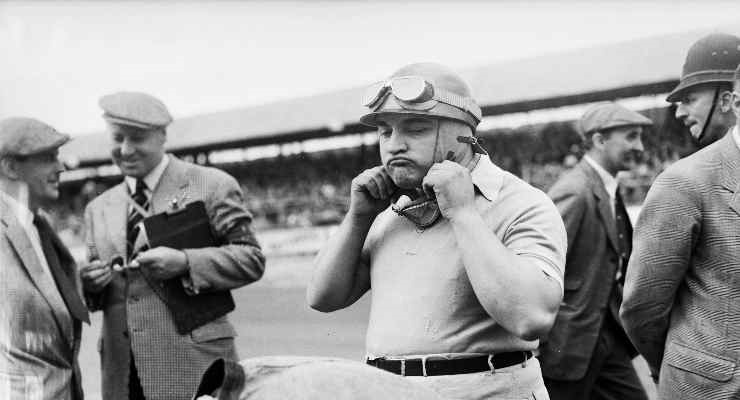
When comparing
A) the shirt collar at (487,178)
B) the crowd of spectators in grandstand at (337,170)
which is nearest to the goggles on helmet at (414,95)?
the shirt collar at (487,178)

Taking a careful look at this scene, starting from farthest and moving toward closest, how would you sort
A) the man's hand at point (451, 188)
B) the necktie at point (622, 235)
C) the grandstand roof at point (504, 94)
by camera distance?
the grandstand roof at point (504, 94) < the necktie at point (622, 235) < the man's hand at point (451, 188)

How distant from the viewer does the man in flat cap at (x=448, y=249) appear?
2.02m

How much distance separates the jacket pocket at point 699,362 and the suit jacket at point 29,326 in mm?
2294

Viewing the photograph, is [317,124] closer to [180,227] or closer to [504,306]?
[180,227]

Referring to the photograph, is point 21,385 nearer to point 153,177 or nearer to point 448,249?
point 153,177

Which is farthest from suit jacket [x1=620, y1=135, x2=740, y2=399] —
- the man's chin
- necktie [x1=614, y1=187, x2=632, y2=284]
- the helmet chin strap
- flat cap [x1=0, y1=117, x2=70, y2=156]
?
flat cap [x1=0, y1=117, x2=70, y2=156]

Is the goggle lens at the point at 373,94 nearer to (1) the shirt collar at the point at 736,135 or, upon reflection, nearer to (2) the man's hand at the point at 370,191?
(2) the man's hand at the point at 370,191

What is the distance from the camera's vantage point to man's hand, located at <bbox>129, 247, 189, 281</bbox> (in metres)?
3.54

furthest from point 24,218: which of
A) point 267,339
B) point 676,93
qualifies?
point 267,339

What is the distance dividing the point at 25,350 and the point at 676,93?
8.95ft

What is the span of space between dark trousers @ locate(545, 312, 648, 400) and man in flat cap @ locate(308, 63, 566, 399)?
209cm

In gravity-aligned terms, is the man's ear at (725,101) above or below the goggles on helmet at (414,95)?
below

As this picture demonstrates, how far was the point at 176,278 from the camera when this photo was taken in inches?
145

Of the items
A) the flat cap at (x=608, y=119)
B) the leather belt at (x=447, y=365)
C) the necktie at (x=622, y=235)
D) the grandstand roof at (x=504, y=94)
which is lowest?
the grandstand roof at (x=504, y=94)
